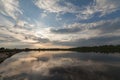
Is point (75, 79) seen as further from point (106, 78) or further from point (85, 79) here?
point (106, 78)

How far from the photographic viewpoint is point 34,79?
91.7 ft

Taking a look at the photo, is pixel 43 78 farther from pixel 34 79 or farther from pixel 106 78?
pixel 106 78

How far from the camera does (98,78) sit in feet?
88.1

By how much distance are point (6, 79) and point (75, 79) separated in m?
12.1

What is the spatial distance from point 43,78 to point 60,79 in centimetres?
342

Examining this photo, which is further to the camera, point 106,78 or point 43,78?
point 43,78

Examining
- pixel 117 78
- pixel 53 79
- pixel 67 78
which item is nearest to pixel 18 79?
pixel 53 79

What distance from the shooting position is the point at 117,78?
2591cm

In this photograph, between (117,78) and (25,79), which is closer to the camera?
(117,78)

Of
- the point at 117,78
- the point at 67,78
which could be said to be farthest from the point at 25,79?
the point at 117,78

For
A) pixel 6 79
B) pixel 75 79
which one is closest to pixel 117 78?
pixel 75 79

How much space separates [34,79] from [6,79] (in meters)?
4.87

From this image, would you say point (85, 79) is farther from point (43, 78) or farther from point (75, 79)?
point (43, 78)

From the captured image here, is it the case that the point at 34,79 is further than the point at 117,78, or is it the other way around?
the point at 34,79
